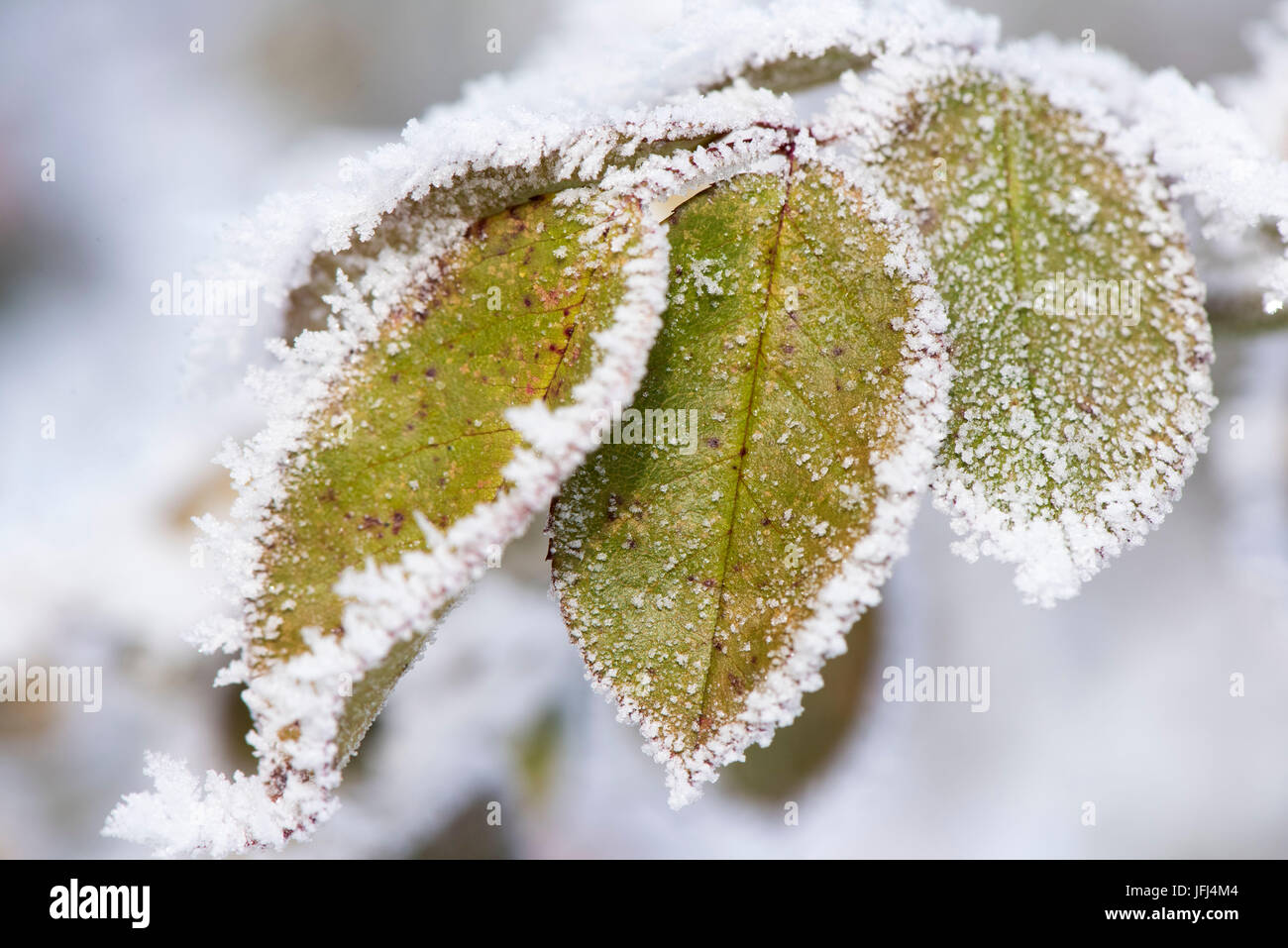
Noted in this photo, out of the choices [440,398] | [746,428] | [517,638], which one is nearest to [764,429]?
[746,428]

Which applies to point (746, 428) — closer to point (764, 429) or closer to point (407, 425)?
point (764, 429)

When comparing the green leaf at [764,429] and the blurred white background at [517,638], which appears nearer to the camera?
the green leaf at [764,429]

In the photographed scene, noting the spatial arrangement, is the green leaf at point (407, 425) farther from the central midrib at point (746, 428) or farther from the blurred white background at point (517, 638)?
the blurred white background at point (517, 638)

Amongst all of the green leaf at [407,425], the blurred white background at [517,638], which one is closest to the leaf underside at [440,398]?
the green leaf at [407,425]

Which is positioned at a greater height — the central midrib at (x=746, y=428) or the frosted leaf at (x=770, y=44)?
the frosted leaf at (x=770, y=44)
